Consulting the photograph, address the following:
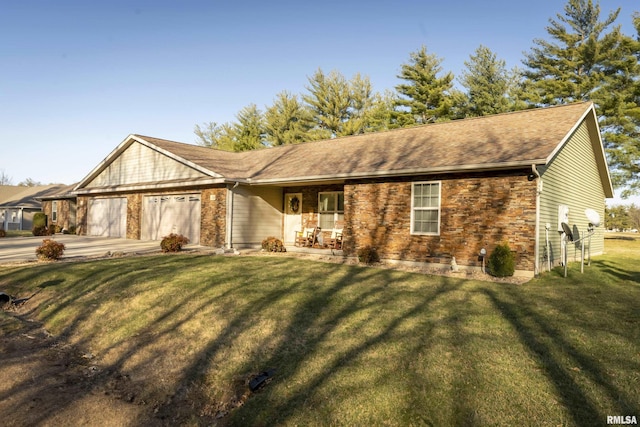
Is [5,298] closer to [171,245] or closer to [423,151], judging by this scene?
[171,245]

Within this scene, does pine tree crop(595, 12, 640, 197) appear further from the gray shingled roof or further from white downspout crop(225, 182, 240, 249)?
white downspout crop(225, 182, 240, 249)

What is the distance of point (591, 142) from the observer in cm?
1664

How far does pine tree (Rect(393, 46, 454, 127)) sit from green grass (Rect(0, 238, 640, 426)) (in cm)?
2572

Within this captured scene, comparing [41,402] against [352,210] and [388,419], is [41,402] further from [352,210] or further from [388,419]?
[352,210]

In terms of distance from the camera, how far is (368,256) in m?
12.9

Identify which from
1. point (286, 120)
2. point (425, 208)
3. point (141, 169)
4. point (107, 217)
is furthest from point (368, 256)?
point (286, 120)

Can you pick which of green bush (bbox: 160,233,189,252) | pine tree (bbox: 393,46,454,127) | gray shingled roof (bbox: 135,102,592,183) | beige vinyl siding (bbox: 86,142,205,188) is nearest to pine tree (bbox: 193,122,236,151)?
pine tree (bbox: 393,46,454,127)

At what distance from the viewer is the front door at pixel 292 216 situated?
724 inches

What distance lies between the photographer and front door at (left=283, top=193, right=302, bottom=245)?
724 inches

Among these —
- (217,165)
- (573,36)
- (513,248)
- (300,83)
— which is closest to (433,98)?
(573,36)

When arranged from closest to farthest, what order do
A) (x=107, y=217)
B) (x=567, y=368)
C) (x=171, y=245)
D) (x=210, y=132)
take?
(x=567, y=368) → (x=171, y=245) → (x=107, y=217) → (x=210, y=132)

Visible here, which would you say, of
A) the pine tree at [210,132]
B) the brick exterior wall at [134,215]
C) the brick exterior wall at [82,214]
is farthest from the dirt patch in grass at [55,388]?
the pine tree at [210,132]

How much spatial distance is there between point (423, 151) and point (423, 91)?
23.4 m

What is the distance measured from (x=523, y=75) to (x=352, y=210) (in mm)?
28354
